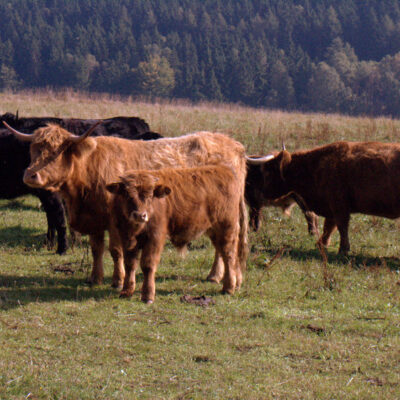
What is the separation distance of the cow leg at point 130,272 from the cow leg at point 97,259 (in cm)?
60

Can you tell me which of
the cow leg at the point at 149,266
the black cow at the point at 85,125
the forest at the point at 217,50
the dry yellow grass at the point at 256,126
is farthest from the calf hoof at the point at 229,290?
the forest at the point at 217,50

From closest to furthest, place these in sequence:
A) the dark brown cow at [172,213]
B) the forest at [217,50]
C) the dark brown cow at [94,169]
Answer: the dark brown cow at [172,213] < the dark brown cow at [94,169] < the forest at [217,50]

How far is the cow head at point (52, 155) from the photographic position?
19.3 feet

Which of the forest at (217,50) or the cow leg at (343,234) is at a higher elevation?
the forest at (217,50)

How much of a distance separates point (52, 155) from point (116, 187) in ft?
3.26

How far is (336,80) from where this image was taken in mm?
66438

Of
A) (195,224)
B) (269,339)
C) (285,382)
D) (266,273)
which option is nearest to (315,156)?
(266,273)

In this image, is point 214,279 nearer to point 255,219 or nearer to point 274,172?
point 274,172

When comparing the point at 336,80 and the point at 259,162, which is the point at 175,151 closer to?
the point at 259,162

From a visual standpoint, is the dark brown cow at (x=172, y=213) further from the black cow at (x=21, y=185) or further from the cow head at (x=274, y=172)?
the cow head at (x=274, y=172)

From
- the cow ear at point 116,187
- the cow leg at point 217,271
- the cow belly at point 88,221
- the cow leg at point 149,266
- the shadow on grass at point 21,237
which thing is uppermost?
the cow ear at point 116,187

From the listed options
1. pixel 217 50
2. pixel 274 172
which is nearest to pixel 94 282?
pixel 274 172

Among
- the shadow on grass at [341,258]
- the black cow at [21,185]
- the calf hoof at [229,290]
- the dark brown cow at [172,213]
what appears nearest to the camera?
the dark brown cow at [172,213]

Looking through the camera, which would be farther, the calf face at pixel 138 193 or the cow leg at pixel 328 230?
the cow leg at pixel 328 230
